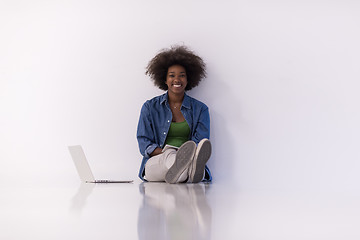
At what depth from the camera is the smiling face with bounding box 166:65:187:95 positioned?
3959 millimetres

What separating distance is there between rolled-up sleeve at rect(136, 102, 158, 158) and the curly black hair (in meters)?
0.27

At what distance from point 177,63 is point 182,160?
45.6 inches

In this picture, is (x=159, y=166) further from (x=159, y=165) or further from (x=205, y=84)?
(x=205, y=84)

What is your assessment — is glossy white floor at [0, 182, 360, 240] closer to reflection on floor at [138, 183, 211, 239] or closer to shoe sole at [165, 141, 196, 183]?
reflection on floor at [138, 183, 211, 239]

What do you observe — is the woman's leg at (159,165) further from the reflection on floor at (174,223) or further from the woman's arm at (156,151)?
the reflection on floor at (174,223)

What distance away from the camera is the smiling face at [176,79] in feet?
13.0

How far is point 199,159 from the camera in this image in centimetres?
323

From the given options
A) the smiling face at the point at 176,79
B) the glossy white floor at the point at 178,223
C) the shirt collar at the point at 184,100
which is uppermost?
the smiling face at the point at 176,79

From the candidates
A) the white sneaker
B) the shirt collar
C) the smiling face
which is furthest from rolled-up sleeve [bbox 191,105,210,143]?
the white sneaker

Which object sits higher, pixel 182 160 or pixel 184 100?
pixel 184 100

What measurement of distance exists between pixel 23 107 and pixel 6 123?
8.2 inches

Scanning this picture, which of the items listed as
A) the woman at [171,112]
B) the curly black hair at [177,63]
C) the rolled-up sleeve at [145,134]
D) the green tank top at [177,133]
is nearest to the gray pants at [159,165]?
the woman at [171,112]

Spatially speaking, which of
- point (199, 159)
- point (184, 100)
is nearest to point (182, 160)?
point (199, 159)

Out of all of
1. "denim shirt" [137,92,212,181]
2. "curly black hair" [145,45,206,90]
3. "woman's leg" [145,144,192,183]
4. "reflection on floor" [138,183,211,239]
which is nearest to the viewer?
"reflection on floor" [138,183,211,239]
